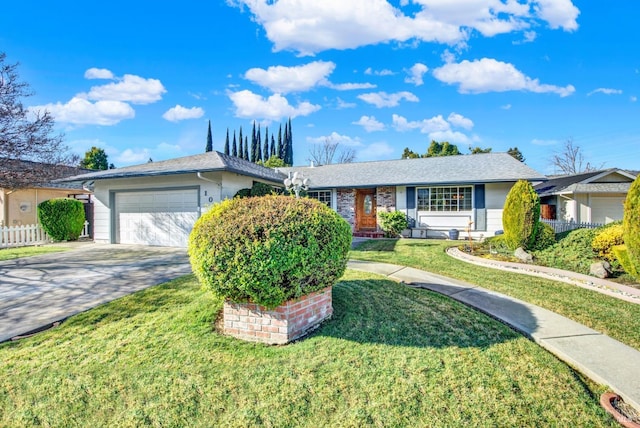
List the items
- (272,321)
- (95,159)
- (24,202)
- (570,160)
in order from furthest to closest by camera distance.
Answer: (570,160) < (95,159) < (24,202) < (272,321)

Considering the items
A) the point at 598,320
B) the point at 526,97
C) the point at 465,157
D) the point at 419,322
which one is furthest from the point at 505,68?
the point at 419,322

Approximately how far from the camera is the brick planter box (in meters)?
3.60

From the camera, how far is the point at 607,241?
284 inches

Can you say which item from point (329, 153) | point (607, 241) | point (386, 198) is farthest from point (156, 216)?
point (329, 153)

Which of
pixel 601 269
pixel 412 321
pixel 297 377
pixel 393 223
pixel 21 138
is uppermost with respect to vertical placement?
pixel 21 138

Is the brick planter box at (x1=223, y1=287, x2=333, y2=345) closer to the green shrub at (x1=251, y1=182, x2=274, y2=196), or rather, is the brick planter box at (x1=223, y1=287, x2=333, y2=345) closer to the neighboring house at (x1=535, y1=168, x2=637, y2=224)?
the green shrub at (x1=251, y1=182, x2=274, y2=196)

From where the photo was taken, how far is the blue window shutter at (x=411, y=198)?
48.7ft

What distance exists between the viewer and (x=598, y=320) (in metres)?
4.28

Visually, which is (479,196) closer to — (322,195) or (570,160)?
(322,195)

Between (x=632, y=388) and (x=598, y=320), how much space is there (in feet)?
6.27

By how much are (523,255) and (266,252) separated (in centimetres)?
795

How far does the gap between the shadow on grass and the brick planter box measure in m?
0.26

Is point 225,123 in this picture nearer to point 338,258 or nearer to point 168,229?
point 168,229

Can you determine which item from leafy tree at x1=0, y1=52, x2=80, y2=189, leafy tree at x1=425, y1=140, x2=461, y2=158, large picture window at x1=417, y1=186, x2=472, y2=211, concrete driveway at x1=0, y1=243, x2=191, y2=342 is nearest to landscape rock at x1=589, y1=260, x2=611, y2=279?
large picture window at x1=417, y1=186, x2=472, y2=211
